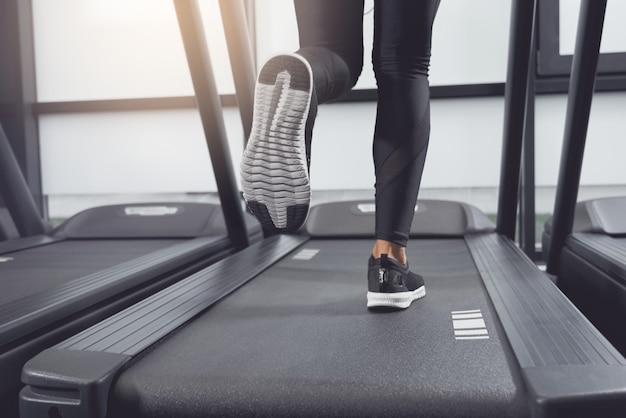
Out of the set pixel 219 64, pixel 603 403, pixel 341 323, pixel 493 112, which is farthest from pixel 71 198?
pixel 603 403

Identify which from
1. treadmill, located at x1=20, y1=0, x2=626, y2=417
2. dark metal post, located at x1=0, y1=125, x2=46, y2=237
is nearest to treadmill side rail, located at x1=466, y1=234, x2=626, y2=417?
treadmill, located at x1=20, y1=0, x2=626, y2=417

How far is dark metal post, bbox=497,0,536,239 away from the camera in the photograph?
1597 millimetres

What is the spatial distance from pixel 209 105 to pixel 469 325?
1.21 m

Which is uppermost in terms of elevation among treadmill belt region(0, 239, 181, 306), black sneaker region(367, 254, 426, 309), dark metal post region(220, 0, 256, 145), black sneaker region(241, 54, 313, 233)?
dark metal post region(220, 0, 256, 145)

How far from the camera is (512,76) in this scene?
5.57 feet

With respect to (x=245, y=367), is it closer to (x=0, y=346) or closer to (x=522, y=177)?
(x=0, y=346)

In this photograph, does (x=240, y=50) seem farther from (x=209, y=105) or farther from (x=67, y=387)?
(x=67, y=387)

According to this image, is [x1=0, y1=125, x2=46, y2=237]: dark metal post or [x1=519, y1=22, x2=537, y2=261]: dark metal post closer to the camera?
[x1=0, y1=125, x2=46, y2=237]: dark metal post

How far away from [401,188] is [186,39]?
3.62 feet

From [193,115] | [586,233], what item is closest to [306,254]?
[586,233]

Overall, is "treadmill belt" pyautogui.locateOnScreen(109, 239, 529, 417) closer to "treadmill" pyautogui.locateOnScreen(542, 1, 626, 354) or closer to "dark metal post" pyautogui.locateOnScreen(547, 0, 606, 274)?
"treadmill" pyautogui.locateOnScreen(542, 1, 626, 354)

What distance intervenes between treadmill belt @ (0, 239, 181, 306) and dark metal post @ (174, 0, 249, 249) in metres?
0.32

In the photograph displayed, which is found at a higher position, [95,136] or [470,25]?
[470,25]

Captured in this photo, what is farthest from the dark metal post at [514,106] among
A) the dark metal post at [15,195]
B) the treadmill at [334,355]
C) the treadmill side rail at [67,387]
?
the dark metal post at [15,195]
